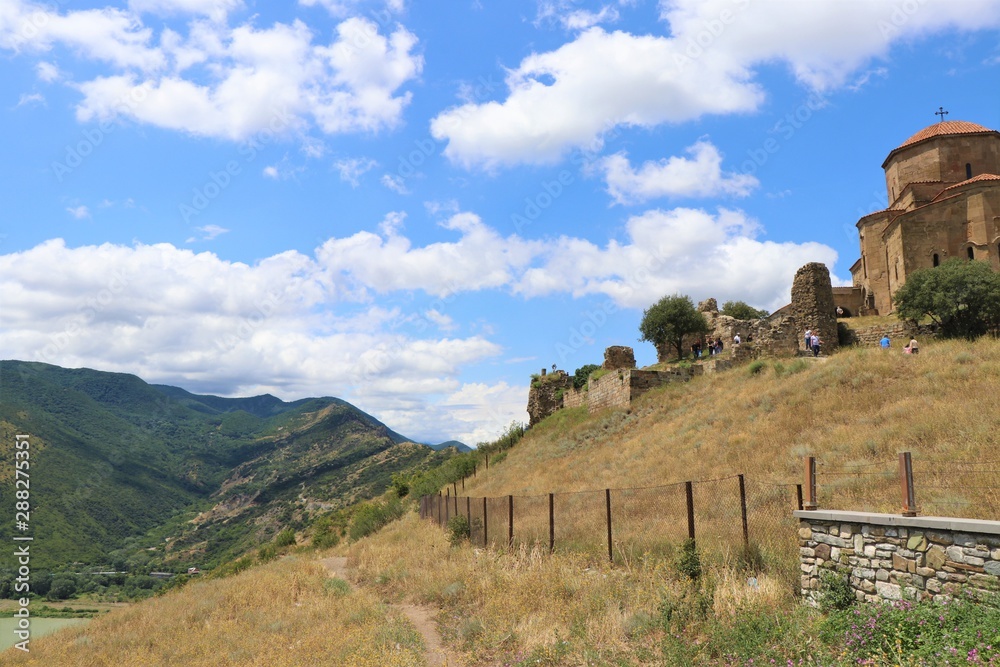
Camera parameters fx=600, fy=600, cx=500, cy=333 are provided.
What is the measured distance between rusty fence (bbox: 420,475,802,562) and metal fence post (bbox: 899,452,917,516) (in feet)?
6.32

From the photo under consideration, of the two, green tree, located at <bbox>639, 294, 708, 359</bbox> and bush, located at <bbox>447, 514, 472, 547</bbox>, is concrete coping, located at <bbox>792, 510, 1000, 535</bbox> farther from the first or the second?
green tree, located at <bbox>639, 294, 708, 359</bbox>

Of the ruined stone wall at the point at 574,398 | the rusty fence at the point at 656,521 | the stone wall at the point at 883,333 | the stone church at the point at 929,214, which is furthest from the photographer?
the stone church at the point at 929,214

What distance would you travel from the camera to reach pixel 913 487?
762 cm

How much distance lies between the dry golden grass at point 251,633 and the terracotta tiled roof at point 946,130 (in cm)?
5003

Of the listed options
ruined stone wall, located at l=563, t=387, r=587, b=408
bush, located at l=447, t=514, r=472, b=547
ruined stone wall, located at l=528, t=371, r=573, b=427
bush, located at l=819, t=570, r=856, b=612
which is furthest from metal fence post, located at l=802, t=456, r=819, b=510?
ruined stone wall, located at l=528, t=371, r=573, b=427

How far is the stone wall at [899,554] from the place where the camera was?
6121 millimetres

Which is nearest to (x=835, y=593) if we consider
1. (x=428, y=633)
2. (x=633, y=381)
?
(x=428, y=633)

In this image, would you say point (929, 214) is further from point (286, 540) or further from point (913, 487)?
point (286, 540)

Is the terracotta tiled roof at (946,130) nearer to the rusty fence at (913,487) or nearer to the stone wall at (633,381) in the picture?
the stone wall at (633,381)

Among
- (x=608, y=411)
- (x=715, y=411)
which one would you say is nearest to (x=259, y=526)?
(x=608, y=411)

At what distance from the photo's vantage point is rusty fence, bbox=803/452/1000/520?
8398 millimetres

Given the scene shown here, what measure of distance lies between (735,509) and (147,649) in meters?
11.3

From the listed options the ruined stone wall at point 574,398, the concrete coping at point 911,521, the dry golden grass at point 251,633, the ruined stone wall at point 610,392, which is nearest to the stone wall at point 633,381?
the ruined stone wall at point 610,392

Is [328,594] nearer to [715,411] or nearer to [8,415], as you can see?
[715,411]
